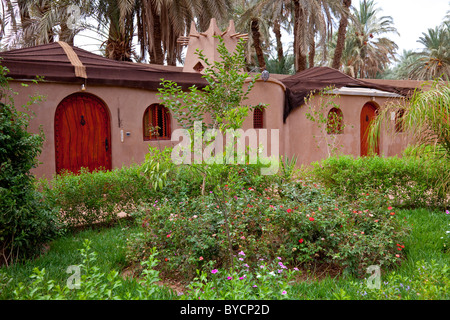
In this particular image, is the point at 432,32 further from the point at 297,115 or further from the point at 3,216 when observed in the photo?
the point at 3,216

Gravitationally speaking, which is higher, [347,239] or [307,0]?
[307,0]

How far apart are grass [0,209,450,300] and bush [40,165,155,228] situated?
278 millimetres

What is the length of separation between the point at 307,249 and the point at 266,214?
0.68m

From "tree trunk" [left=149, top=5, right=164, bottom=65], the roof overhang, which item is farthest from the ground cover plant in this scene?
"tree trunk" [left=149, top=5, right=164, bottom=65]

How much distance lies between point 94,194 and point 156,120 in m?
4.50

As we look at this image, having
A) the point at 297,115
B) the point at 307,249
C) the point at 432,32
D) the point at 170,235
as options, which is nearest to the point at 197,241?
the point at 170,235

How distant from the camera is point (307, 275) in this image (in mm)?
4023

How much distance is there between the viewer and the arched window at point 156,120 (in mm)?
9711

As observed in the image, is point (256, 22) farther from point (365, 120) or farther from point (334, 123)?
point (334, 123)

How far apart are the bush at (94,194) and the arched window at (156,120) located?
12.0 ft

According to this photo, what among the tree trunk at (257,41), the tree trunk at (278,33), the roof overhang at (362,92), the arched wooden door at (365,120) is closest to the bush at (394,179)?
the roof overhang at (362,92)

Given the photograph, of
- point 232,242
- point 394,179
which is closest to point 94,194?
point 232,242
